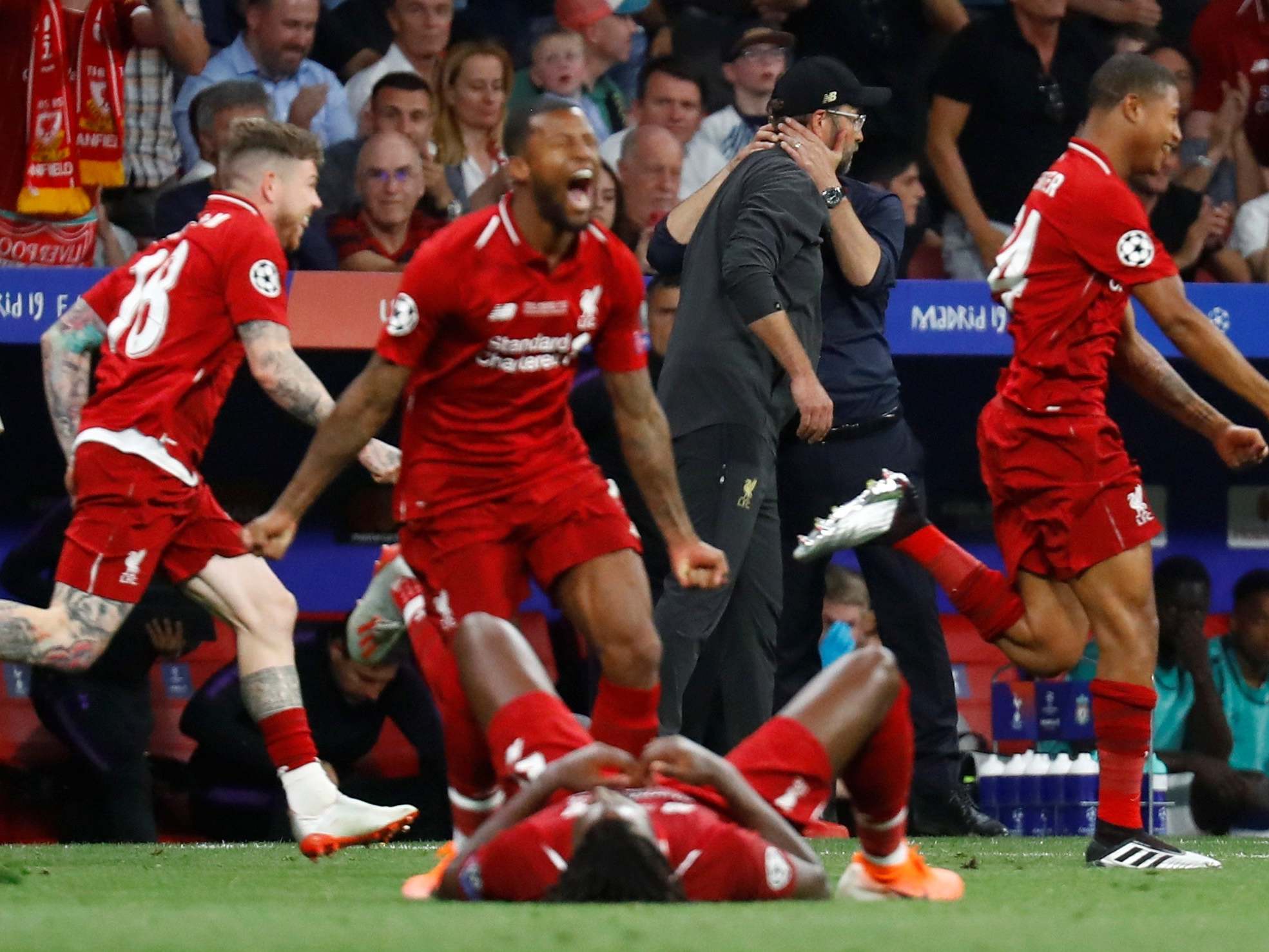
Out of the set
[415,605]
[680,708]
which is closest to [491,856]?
[415,605]

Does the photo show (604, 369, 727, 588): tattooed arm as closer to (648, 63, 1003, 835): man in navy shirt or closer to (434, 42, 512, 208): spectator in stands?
(648, 63, 1003, 835): man in navy shirt

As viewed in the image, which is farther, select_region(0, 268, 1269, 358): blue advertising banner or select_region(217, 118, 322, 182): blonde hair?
select_region(0, 268, 1269, 358): blue advertising banner

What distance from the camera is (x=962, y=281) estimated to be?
909 cm

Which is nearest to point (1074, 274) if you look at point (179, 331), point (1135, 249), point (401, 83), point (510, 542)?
point (1135, 249)

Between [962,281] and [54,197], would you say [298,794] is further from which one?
[962,281]

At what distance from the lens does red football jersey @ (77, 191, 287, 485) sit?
6.45 metres

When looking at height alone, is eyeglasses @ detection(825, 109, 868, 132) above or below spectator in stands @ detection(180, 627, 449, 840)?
above

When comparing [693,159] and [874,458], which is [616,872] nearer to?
[874,458]

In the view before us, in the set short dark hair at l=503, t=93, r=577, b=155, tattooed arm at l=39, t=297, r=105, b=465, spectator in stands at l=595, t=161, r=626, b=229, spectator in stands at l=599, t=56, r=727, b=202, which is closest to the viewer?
short dark hair at l=503, t=93, r=577, b=155

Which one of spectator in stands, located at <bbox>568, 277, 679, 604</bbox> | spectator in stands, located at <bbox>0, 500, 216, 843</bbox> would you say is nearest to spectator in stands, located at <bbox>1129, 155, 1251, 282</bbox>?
spectator in stands, located at <bbox>568, 277, 679, 604</bbox>

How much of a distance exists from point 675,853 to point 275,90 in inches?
236

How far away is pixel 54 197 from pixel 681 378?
278 cm

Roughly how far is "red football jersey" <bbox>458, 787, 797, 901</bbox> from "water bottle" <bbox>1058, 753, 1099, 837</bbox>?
4.57 meters

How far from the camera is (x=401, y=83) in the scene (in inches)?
360
